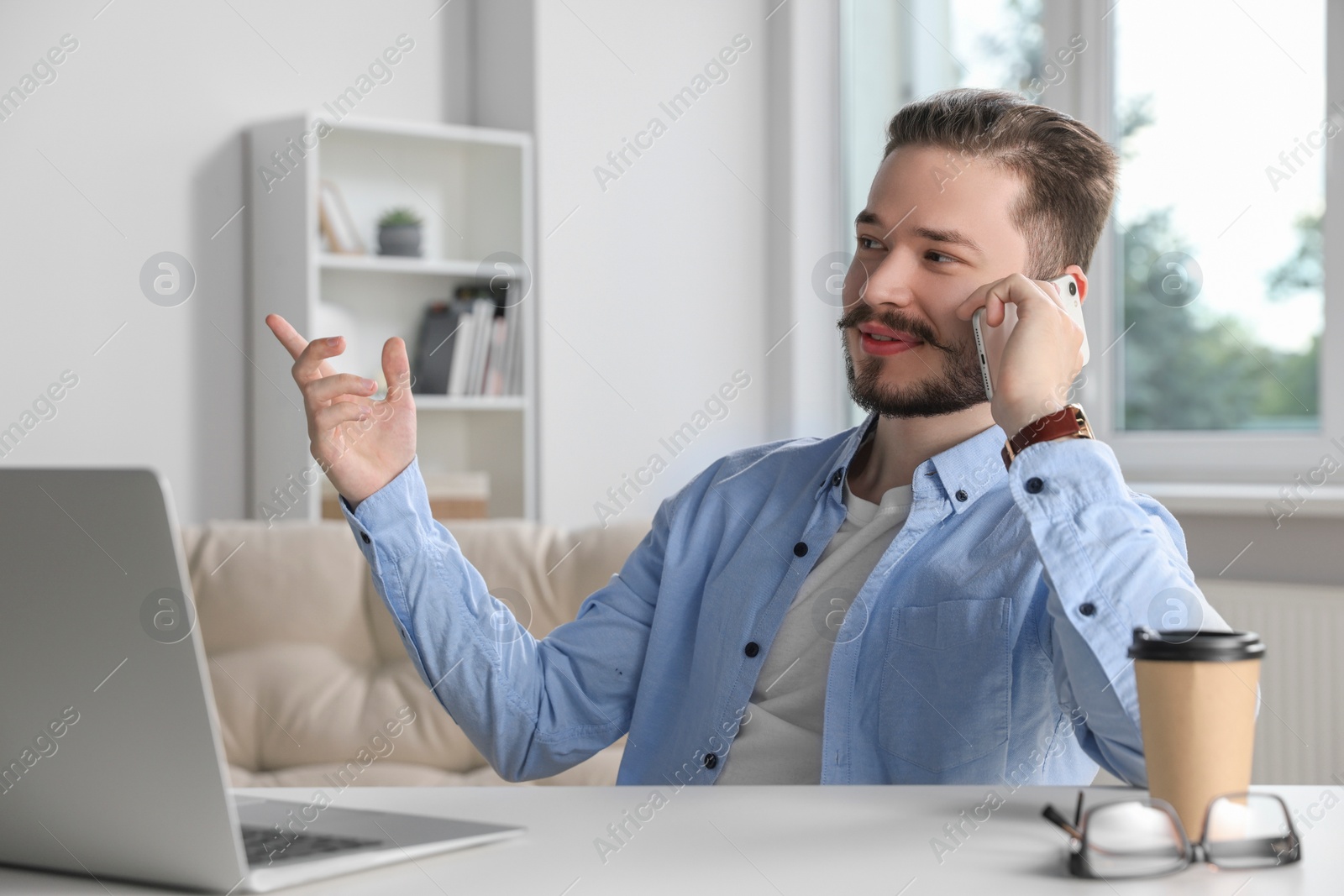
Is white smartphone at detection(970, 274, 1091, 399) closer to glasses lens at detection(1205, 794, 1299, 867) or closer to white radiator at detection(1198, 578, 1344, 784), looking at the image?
glasses lens at detection(1205, 794, 1299, 867)

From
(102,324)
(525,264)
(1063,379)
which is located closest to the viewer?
(1063,379)

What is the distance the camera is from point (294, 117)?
3.42 meters

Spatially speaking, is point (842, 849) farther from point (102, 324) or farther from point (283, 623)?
point (102, 324)

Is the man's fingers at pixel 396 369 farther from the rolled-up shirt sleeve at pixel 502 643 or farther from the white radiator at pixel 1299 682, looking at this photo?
the white radiator at pixel 1299 682

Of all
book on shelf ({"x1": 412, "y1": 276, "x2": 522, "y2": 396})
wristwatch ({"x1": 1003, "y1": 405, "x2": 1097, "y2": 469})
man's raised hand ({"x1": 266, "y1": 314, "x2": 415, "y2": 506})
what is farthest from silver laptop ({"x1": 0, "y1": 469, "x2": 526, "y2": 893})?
book on shelf ({"x1": 412, "y1": 276, "x2": 522, "y2": 396})

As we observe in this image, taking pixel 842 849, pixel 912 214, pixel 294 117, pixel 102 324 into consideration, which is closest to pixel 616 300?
pixel 294 117

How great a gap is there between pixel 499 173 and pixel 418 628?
9.50ft

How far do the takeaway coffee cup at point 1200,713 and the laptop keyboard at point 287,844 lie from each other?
1.51 feet

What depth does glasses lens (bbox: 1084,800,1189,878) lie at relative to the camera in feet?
2.26

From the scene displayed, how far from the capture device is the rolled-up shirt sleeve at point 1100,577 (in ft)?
3.06

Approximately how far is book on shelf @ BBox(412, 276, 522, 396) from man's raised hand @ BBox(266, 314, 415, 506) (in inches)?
101

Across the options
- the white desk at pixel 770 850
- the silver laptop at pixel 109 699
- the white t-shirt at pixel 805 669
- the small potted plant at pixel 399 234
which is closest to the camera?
the silver laptop at pixel 109 699

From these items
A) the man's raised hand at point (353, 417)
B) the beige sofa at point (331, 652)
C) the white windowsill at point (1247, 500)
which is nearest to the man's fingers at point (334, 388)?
the man's raised hand at point (353, 417)

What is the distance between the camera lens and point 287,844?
74cm
